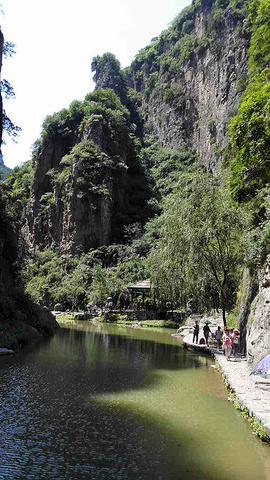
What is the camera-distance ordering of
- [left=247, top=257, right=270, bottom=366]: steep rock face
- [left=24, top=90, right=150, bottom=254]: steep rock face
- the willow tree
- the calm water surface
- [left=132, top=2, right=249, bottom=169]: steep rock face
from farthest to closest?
[left=24, top=90, right=150, bottom=254]: steep rock face
[left=132, top=2, right=249, bottom=169]: steep rock face
the willow tree
[left=247, top=257, right=270, bottom=366]: steep rock face
the calm water surface

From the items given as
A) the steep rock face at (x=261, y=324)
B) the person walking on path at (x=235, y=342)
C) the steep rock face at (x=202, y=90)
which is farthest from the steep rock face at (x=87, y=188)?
the steep rock face at (x=261, y=324)

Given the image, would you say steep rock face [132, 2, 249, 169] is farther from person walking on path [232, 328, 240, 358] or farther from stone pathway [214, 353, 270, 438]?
stone pathway [214, 353, 270, 438]

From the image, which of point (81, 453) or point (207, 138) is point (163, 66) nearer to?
point (207, 138)

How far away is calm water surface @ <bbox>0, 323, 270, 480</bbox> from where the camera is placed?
244 inches

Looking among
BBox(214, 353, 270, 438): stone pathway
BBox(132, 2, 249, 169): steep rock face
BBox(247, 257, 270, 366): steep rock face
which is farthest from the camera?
BBox(132, 2, 249, 169): steep rock face

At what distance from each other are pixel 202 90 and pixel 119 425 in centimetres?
5994

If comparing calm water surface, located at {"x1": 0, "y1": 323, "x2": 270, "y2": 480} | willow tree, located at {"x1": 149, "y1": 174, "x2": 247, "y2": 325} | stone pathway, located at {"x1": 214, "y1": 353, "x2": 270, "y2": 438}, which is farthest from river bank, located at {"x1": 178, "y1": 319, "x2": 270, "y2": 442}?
willow tree, located at {"x1": 149, "y1": 174, "x2": 247, "y2": 325}

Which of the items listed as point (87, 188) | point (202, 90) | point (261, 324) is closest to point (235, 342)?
point (261, 324)

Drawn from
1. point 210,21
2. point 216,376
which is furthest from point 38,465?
point 210,21

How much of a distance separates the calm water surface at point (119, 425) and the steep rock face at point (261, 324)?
153cm

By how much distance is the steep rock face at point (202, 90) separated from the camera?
52312mm

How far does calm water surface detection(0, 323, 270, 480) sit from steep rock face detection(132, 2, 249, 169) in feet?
125

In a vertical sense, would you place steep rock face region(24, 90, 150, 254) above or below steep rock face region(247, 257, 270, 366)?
above

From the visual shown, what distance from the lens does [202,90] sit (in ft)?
198
